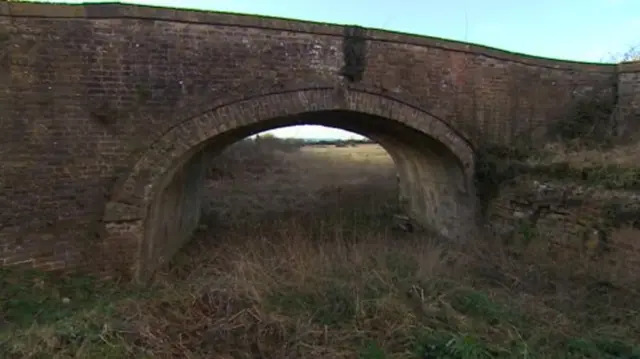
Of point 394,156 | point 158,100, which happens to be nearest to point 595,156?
point 394,156

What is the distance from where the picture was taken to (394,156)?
1152 cm

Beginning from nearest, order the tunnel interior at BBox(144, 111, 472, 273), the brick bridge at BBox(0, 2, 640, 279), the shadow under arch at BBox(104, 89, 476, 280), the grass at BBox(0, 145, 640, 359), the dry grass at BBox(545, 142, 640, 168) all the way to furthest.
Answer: the grass at BBox(0, 145, 640, 359), the brick bridge at BBox(0, 2, 640, 279), the shadow under arch at BBox(104, 89, 476, 280), the dry grass at BBox(545, 142, 640, 168), the tunnel interior at BBox(144, 111, 472, 273)

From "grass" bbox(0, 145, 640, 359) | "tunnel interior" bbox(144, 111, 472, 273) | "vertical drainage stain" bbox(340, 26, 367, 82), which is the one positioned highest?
"vertical drainage stain" bbox(340, 26, 367, 82)

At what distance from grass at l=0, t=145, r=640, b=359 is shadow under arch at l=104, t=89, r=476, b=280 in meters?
0.97

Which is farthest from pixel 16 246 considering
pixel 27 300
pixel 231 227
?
pixel 231 227

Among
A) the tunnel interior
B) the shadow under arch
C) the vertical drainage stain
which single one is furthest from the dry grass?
the vertical drainage stain

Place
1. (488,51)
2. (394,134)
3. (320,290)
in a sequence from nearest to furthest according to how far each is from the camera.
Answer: (320,290), (488,51), (394,134)

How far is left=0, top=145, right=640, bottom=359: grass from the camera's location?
144 inches

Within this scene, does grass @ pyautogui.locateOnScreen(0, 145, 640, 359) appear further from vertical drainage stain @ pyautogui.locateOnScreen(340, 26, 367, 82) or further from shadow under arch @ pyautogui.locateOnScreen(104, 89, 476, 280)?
vertical drainage stain @ pyautogui.locateOnScreen(340, 26, 367, 82)

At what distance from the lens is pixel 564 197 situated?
7055mm

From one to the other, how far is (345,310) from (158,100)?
3949 mm

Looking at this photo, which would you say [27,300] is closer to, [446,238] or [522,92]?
[446,238]

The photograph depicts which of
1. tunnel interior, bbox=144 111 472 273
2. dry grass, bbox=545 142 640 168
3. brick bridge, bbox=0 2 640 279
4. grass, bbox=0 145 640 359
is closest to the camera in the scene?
grass, bbox=0 145 640 359

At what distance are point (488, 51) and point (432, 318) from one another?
5.97 meters
